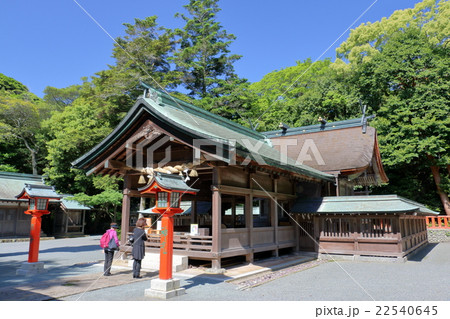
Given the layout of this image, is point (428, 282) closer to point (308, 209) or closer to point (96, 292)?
point (308, 209)

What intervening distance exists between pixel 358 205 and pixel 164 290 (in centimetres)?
924

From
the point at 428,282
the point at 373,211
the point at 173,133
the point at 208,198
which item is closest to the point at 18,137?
the point at 208,198

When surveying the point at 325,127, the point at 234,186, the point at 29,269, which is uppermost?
the point at 325,127

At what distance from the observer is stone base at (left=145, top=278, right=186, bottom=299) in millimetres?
6602

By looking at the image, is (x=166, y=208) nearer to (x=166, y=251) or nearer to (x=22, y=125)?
(x=166, y=251)

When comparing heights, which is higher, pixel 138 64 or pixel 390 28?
pixel 390 28

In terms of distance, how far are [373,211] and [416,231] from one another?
653cm

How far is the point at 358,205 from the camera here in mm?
12977

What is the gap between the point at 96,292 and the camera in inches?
275

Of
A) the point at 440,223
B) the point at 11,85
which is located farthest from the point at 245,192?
the point at 11,85

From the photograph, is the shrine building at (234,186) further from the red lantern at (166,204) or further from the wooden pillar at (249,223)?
the red lantern at (166,204)

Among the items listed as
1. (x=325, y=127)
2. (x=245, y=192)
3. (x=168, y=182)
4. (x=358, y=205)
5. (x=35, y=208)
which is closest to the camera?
(x=168, y=182)

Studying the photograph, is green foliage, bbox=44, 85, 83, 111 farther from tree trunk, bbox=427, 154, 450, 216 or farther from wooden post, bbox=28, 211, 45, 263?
tree trunk, bbox=427, 154, 450, 216

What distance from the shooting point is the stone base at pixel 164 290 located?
6.60 m
